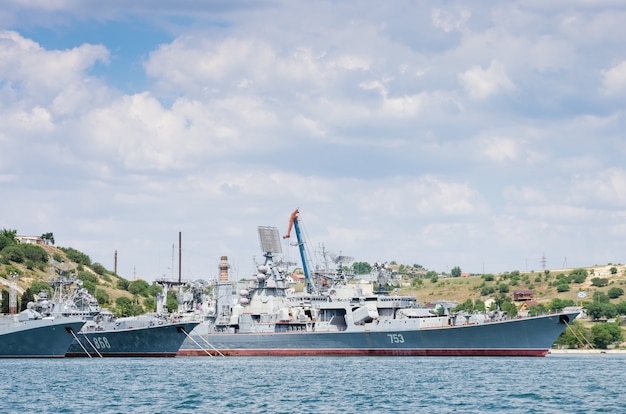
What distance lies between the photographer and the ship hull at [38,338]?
9275 cm

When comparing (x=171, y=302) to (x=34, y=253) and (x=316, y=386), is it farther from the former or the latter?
(x=316, y=386)

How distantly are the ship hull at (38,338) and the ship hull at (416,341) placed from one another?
17.3 metres

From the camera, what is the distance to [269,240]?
111 metres

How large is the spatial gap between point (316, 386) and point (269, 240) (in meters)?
46.1

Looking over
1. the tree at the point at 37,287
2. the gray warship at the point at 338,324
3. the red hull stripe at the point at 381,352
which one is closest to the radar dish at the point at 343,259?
the gray warship at the point at 338,324

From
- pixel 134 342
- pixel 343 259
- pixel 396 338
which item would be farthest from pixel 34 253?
pixel 396 338

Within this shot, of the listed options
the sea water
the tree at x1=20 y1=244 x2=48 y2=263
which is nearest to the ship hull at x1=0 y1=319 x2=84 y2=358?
the sea water

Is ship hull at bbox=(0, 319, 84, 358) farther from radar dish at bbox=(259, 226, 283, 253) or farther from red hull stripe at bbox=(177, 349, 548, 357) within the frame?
radar dish at bbox=(259, 226, 283, 253)

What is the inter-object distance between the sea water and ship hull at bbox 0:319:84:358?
179 centimetres

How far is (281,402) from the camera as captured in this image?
57.2 m

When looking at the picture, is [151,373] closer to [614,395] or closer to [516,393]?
[516,393]

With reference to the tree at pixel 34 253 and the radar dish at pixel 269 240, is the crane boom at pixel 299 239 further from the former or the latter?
the tree at pixel 34 253

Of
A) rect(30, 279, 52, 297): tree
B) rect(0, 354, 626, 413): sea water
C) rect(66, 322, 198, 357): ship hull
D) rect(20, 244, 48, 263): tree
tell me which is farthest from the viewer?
rect(20, 244, 48, 263): tree

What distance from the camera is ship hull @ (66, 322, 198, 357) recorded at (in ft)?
318
